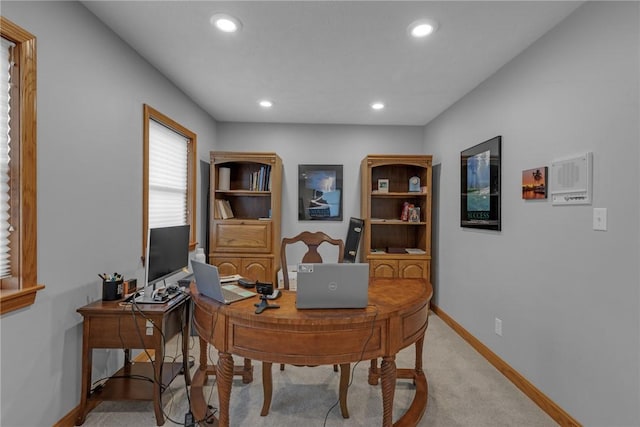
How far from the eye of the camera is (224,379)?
156cm

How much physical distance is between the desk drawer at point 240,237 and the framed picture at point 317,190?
77 cm

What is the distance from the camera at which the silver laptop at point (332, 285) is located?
143cm

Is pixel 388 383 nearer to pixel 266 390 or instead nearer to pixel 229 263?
pixel 266 390

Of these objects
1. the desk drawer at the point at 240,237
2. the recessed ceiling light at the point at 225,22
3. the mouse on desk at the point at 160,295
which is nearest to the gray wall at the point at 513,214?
the mouse on desk at the point at 160,295

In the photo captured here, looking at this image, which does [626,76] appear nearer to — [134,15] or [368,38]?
[368,38]

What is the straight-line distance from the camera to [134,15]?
77.1 inches

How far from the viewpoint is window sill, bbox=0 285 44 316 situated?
1420mm

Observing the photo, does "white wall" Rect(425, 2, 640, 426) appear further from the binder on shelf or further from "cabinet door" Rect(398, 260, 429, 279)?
the binder on shelf

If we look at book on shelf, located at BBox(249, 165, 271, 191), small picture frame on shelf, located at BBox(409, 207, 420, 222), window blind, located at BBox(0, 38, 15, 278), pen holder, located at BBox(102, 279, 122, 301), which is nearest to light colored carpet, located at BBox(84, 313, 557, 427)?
pen holder, located at BBox(102, 279, 122, 301)

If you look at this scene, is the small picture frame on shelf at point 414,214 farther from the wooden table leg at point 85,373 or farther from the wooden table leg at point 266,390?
the wooden table leg at point 85,373

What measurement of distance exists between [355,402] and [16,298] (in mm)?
2028

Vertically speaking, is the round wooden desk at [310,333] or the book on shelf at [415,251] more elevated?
the book on shelf at [415,251]

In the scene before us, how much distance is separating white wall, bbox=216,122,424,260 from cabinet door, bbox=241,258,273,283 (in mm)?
629

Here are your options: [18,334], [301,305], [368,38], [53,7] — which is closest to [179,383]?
[18,334]
